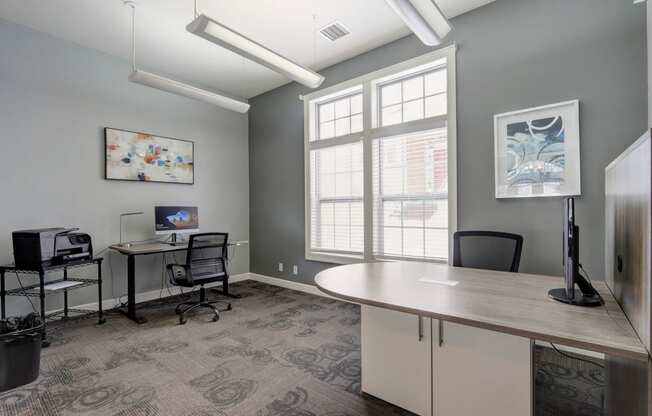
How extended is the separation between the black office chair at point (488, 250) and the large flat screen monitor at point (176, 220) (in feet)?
11.2

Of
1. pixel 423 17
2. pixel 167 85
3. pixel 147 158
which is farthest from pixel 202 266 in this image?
pixel 423 17

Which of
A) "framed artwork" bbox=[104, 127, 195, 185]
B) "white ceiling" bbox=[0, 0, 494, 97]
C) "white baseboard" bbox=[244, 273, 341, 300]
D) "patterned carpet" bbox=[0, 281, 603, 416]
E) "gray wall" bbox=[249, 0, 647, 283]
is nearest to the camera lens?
"patterned carpet" bbox=[0, 281, 603, 416]

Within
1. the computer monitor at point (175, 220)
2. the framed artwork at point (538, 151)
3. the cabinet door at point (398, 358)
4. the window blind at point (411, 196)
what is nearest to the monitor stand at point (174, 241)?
the computer monitor at point (175, 220)

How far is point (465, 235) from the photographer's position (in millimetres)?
2572

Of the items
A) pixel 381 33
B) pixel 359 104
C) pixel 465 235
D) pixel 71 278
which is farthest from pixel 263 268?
pixel 381 33

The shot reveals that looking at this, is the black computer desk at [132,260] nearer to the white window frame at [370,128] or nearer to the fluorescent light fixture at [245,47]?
the white window frame at [370,128]

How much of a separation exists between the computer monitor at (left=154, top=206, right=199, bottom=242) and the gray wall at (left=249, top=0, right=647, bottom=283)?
10.4ft

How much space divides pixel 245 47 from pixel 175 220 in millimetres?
2563

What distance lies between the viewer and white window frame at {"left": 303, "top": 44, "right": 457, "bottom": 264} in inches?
121

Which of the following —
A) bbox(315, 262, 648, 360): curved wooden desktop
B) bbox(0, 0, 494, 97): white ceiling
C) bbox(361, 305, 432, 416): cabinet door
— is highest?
bbox(0, 0, 494, 97): white ceiling

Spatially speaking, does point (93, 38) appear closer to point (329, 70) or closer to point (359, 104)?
point (329, 70)

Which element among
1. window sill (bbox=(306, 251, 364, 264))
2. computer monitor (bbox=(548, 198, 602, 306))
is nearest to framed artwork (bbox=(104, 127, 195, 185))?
window sill (bbox=(306, 251, 364, 264))

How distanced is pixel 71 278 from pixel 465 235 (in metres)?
4.19

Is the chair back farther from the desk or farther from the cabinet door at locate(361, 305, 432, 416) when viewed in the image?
the cabinet door at locate(361, 305, 432, 416)
